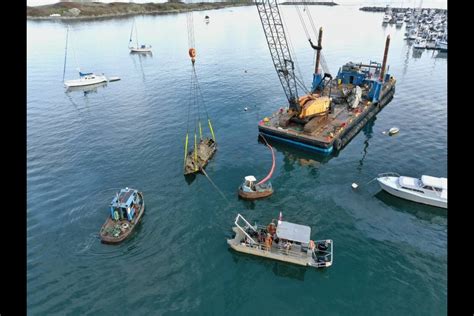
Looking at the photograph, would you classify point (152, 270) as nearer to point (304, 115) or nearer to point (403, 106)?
point (304, 115)

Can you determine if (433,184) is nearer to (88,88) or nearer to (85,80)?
(88,88)

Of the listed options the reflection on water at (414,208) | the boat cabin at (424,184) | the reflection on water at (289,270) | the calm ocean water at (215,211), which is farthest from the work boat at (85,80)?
the boat cabin at (424,184)

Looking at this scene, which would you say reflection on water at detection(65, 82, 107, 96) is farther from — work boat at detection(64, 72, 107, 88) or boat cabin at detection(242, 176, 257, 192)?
boat cabin at detection(242, 176, 257, 192)

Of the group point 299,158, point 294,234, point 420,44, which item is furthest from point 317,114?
point 420,44

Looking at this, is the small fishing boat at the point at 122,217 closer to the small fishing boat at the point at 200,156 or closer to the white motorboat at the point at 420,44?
the small fishing boat at the point at 200,156

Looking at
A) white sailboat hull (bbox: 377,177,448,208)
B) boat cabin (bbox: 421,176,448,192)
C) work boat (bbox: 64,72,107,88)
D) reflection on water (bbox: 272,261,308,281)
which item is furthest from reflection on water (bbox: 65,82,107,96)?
boat cabin (bbox: 421,176,448,192)
